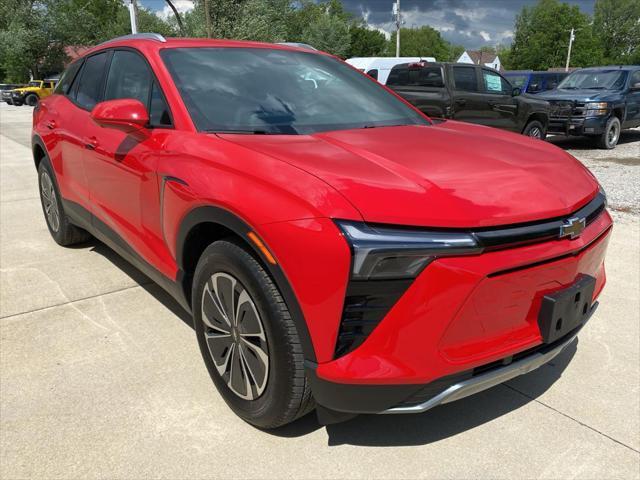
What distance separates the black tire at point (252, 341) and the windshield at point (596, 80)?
12.1 metres

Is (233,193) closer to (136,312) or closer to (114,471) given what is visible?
(114,471)

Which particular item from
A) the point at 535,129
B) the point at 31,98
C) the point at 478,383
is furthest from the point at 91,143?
the point at 31,98

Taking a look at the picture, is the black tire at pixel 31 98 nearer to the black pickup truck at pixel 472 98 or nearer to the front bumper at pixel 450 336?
the black pickup truck at pixel 472 98

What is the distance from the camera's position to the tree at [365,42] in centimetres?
8269

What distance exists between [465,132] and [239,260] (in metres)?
1.46

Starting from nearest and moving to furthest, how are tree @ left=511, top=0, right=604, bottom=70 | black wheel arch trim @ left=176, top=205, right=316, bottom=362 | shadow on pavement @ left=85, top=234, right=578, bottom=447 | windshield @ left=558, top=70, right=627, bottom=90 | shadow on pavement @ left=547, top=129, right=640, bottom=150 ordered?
black wheel arch trim @ left=176, top=205, right=316, bottom=362 < shadow on pavement @ left=85, top=234, right=578, bottom=447 < windshield @ left=558, top=70, right=627, bottom=90 < shadow on pavement @ left=547, top=129, right=640, bottom=150 < tree @ left=511, top=0, right=604, bottom=70

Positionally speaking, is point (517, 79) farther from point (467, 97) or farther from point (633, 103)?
point (467, 97)

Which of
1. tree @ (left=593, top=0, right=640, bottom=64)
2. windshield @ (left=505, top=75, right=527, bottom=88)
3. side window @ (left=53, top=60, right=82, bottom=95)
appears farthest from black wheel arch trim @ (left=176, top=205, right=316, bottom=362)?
tree @ (left=593, top=0, right=640, bottom=64)

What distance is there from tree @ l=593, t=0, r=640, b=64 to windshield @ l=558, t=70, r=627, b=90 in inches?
3222

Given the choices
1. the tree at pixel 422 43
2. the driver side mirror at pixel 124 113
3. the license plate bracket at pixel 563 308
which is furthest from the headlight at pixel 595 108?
the tree at pixel 422 43

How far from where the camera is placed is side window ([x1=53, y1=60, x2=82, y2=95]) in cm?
436

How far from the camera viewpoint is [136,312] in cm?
362

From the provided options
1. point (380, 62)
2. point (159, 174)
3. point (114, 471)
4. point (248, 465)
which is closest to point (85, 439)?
point (114, 471)

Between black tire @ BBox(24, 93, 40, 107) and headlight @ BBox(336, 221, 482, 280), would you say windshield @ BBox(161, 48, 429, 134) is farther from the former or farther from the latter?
black tire @ BBox(24, 93, 40, 107)
